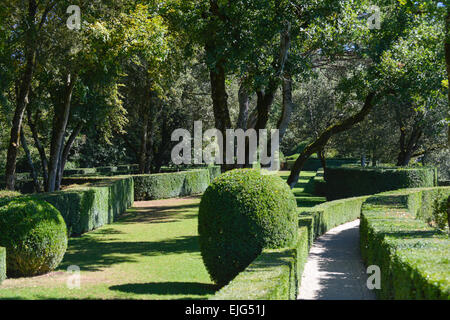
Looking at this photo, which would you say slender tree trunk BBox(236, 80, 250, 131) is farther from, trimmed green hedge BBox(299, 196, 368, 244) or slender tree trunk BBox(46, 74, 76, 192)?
slender tree trunk BBox(46, 74, 76, 192)

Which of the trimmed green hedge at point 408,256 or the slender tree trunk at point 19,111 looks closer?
the trimmed green hedge at point 408,256

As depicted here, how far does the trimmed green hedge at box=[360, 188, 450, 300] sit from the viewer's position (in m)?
4.69

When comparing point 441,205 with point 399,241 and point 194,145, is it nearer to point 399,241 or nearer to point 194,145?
point 399,241

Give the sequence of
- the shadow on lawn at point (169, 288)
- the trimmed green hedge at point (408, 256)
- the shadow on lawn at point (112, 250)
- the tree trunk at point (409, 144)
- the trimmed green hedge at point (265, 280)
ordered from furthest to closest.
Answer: the tree trunk at point (409, 144) → the shadow on lawn at point (112, 250) → the shadow on lawn at point (169, 288) → the trimmed green hedge at point (265, 280) → the trimmed green hedge at point (408, 256)

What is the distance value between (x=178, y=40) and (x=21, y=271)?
12794 mm

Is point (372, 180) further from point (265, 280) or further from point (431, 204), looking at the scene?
point (265, 280)

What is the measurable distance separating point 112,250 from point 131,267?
2803 millimetres

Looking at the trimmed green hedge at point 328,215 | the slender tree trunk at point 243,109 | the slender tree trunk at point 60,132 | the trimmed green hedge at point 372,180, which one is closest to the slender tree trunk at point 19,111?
the slender tree trunk at point 60,132

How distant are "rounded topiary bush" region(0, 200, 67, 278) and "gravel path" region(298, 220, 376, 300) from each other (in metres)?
5.95

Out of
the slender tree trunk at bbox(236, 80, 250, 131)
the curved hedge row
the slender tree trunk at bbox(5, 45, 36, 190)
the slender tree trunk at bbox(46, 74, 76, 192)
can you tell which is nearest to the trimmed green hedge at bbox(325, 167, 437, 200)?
the slender tree trunk at bbox(236, 80, 250, 131)

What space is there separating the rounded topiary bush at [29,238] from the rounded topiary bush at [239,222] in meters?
4.37

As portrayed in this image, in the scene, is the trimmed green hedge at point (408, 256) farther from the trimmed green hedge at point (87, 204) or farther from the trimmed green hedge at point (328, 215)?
the trimmed green hedge at point (87, 204)

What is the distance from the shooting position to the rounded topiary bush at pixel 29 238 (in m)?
10.5
